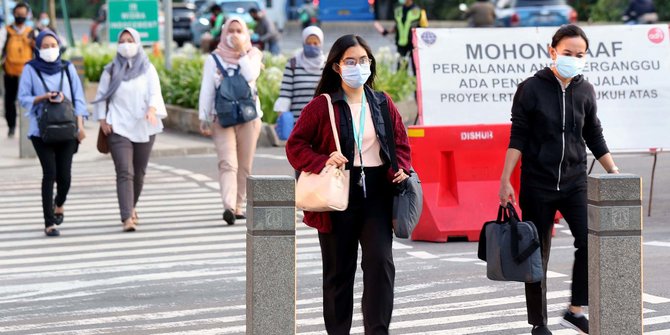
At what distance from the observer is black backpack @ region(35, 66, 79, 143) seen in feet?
41.6

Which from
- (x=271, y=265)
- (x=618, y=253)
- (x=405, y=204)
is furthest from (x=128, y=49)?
(x=618, y=253)

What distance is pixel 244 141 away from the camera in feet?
44.7

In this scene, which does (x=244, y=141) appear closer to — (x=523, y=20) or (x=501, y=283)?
(x=501, y=283)

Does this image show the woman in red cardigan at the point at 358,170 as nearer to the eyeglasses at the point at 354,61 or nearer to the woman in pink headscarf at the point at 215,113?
the eyeglasses at the point at 354,61

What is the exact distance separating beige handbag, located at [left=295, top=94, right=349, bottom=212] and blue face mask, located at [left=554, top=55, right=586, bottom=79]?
1394mm

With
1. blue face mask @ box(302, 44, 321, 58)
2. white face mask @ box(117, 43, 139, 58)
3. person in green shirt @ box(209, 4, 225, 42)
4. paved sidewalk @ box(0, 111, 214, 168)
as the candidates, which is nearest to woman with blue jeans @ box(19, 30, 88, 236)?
white face mask @ box(117, 43, 139, 58)

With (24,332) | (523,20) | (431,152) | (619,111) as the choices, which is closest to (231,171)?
(431,152)

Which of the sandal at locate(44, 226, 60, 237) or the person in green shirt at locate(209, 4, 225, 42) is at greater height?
the person in green shirt at locate(209, 4, 225, 42)

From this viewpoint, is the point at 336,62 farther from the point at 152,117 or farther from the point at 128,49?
the point at 128,49

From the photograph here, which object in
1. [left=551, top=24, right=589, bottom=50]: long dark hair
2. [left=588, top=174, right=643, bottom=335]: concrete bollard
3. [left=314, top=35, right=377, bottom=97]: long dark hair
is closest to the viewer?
[left=588, top=174, right=643, bottom=335]: concrete bollard

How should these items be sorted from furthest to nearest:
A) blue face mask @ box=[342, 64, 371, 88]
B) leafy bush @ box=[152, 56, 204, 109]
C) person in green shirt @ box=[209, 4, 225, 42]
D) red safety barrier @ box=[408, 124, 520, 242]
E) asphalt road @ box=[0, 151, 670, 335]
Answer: person in green shirt @ box=[209, 4, 225, 42], leafy bush @ box=[152, 56, 204, 109], red safety barrier @ box=[408, 124, 520, 242], asphalt road @ box=[0, 151, 670, 335], blue face mask @ box=[342, 64, 371, 88]

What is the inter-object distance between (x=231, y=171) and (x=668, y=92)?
4.07 metres

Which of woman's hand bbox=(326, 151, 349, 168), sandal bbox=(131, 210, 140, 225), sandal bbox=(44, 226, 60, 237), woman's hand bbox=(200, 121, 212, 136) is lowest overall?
sandal bbox=(44, 226, 60, 237)

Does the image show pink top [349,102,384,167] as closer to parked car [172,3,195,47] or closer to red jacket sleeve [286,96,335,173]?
red jacket sleeve [286,96,335,173]
